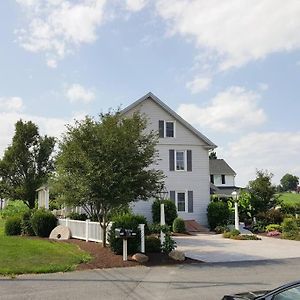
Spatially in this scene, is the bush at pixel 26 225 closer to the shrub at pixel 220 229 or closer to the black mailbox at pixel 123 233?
the black mailbox at pixel 123 233

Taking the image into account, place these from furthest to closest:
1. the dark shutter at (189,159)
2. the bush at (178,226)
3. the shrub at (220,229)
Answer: the dark shutter at (189,159), the shrub at (220,229), the bush at (178,226)

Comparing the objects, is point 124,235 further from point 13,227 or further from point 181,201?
point 181,201

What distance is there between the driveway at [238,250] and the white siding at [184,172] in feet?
32.5

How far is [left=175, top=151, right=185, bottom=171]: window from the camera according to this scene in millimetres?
32719

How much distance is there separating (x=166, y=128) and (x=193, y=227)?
23.7 feet

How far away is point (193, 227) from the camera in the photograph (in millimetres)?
30531

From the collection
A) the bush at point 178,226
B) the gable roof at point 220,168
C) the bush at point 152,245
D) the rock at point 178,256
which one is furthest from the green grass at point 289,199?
the rock at point 178,256

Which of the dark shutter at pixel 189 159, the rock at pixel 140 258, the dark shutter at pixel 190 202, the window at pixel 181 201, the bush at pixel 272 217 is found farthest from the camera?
the dark shutter at pixel 189 159

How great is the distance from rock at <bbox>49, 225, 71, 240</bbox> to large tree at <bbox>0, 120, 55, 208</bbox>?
22.0 meters

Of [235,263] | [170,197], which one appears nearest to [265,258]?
[235,263]

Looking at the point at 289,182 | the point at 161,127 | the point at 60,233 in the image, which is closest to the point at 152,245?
the point at 60,233

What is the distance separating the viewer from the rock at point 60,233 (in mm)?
22497

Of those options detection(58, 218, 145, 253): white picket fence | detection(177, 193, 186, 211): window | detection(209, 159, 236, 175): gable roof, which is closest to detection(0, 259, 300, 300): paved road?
detection(58, 218, 145, 253): white picket fence

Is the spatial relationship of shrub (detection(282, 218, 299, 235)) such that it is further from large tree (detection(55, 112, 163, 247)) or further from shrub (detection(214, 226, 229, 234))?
large tree (detection(55, 112, 163, 247))
